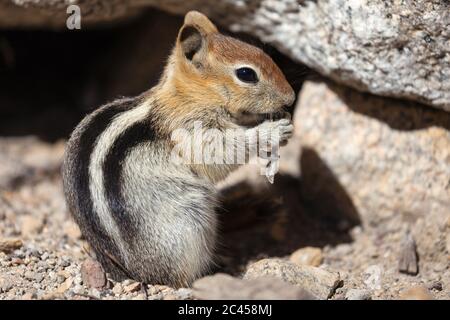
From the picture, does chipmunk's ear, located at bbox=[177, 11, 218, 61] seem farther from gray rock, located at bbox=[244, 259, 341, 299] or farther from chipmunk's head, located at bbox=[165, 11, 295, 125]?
gray rock, located at bbox=[244, 259, 341, 299]

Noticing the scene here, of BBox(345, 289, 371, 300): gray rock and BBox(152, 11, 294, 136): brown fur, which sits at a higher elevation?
BBox(152, 11, 294, 136): brown fur

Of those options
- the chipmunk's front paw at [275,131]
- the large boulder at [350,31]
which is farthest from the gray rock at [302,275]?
the large boulder at [350,31]

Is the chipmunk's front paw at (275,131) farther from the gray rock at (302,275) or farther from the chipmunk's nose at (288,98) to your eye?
the gray rock at (302,275)

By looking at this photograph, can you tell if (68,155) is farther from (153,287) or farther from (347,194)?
(347,194)

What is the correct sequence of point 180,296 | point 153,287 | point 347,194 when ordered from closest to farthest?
point 180,296 → point 153,287 → point 347,194

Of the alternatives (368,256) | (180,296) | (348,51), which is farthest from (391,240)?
(180,296)

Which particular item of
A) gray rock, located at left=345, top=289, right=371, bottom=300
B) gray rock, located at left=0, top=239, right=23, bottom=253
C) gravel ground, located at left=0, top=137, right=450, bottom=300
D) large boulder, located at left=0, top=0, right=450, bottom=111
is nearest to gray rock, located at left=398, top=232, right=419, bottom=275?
gravel ground, located at left=0, top=137, right=450, bottom=300
